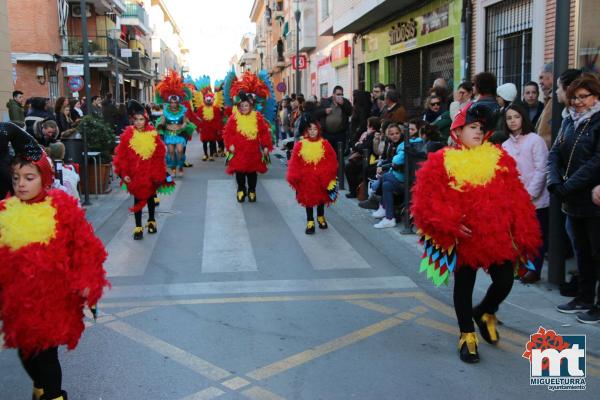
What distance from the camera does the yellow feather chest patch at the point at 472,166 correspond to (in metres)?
4.36

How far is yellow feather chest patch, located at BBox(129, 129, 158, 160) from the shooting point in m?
8.73

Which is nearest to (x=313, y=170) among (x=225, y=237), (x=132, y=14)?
(x=225, y=237)

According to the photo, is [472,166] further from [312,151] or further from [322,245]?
[312,151]

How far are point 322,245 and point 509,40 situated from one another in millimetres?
5990

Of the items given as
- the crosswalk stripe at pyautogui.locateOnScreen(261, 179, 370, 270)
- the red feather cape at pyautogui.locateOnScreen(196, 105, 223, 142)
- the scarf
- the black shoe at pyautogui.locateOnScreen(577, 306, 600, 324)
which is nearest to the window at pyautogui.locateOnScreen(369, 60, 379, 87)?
the red feather cape at pyautogui.locateOnScreen(196, 105, 223, 142)

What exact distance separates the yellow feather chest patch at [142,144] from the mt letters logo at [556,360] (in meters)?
5.68

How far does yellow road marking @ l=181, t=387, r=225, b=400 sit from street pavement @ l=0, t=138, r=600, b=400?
0.5 inches

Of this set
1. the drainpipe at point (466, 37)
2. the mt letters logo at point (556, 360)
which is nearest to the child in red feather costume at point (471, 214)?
the mt letters logo at point (556, 360)

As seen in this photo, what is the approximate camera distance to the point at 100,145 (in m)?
12.4

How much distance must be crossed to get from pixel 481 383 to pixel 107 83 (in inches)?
1713

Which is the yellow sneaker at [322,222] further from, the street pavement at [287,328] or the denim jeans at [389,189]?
the denim jeans at [389,189]

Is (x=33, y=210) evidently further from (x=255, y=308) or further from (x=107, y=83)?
(x=107, y=83)

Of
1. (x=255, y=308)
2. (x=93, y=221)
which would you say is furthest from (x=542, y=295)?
(x=93, y=221)

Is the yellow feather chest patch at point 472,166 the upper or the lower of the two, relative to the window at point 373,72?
lower
